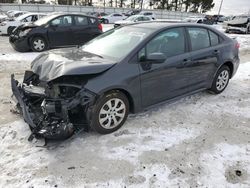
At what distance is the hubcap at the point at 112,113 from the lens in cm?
375

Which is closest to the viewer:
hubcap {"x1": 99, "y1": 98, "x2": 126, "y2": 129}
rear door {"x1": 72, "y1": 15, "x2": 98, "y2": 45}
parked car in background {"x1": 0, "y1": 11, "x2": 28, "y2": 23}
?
hubcap {"x1": 99, "y1": 98, "x2": 126, "y2": 129}

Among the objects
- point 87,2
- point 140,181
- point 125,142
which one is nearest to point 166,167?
point 140,181

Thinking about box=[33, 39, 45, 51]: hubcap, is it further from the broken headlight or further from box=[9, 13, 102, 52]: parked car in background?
the broken headlight

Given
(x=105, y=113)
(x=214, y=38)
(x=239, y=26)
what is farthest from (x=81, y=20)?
(x=239, y=26)

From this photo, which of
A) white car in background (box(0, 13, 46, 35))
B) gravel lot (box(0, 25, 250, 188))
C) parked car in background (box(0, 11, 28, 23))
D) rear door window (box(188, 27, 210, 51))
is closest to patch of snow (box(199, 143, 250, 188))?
gravel lot (box(0, 25, 250, 188))

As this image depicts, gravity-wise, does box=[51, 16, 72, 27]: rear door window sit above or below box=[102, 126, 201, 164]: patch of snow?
above

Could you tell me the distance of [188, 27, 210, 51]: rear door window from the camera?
4.79 meters

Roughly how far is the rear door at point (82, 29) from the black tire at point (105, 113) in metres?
6.99

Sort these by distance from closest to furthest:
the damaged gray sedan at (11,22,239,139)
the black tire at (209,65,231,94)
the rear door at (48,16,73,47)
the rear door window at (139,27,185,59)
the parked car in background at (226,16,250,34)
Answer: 1. the damaged gray sedan at (11,22,239,139)
2. the rear door window at (139,27,185,59)
3. the black tire at (209,65,231,94)
4. the rear door at (48,16,73,47)
5. the parked car in background at (226,16,250,34)

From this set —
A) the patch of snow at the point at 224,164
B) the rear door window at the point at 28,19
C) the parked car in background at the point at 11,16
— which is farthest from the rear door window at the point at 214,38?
the parked car in background at the point at 11,16

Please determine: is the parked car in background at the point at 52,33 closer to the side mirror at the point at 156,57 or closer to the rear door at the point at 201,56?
the rear door at the point at 201,56

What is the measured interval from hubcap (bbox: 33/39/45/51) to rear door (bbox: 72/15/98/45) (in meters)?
1.18

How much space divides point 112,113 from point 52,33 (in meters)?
6.90

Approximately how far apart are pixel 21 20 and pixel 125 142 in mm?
13080
